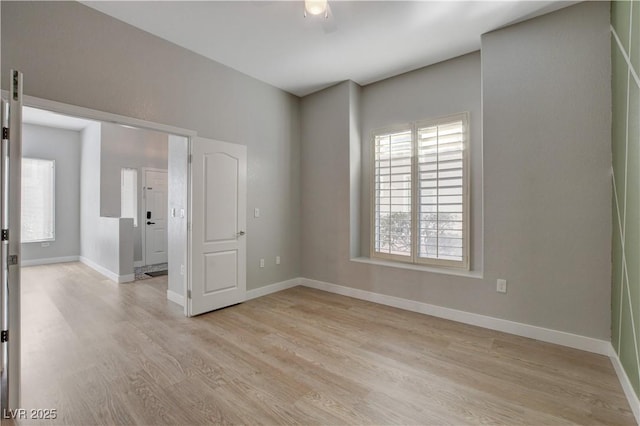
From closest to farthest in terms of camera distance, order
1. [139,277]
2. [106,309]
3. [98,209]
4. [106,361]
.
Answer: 1. [106,361]
2. [106,309]
3. [139,277]
4. [98,209]

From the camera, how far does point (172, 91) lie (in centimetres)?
340

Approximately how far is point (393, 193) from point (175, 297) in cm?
346

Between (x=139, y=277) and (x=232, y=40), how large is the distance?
15.2ft

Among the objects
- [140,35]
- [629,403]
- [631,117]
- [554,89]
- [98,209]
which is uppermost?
[140,35]

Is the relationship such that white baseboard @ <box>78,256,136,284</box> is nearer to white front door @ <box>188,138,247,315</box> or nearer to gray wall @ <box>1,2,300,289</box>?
white front door @ <box>188,138,247,315</box>

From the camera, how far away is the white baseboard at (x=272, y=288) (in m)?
4.31

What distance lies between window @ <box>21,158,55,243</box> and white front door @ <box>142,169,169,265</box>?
228cm

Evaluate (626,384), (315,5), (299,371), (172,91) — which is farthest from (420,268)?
(172,91)

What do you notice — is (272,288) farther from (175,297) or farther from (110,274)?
(110,274)

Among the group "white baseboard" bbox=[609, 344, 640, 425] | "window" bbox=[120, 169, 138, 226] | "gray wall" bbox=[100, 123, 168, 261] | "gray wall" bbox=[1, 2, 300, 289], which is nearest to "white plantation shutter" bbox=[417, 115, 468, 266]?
"white baseboard" bbox=[609, 344, 640, 425]

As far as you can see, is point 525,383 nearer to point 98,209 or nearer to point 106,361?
point 106,361

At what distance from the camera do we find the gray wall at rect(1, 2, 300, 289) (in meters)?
2.51

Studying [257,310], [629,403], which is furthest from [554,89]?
[257,310]

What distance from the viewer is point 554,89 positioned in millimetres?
2842
